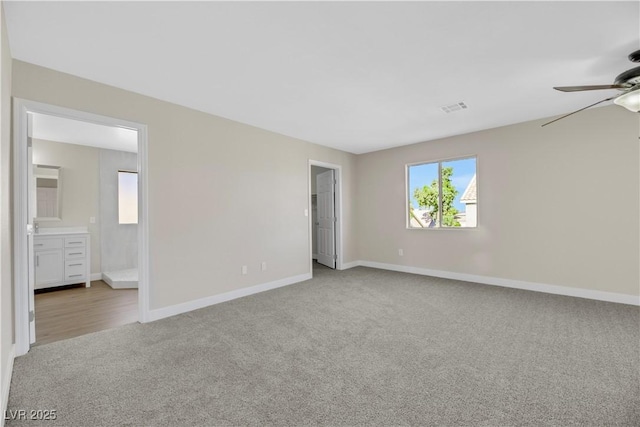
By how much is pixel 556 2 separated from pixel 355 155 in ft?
15.4

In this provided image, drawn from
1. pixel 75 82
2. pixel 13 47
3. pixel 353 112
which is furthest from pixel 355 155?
pixel 13 47

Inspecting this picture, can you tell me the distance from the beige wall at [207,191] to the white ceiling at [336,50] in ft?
0.74

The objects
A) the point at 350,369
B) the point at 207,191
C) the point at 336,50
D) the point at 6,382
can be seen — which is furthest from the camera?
the point at 207,191

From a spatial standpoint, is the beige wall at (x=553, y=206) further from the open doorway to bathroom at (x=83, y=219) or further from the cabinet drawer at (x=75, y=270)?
the cabinet drawer at (x=75, y=270)

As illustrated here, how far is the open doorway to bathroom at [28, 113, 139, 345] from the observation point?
4156 millimetres

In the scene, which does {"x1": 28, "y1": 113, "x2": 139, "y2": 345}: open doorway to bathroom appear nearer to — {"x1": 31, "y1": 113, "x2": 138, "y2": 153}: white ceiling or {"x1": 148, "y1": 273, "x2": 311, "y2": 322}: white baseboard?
{"x1": 31, "y1": 113, "x2": 138, "y2": 153}: white ceiling

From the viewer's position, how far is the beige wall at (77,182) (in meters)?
5.04

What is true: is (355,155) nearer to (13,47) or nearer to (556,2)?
(556,2)

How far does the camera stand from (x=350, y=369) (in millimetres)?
2191

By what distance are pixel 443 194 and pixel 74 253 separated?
260 inches

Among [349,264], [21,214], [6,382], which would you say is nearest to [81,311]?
[21,214]

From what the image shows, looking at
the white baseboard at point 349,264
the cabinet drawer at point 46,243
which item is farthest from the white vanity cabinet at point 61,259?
the white baseboard at point 349,264

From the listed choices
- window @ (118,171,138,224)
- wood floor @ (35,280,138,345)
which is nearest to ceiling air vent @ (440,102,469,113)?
wood floor @ (35,280,138,345)

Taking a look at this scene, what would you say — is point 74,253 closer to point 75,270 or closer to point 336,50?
point 75,270
